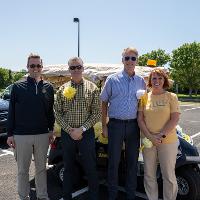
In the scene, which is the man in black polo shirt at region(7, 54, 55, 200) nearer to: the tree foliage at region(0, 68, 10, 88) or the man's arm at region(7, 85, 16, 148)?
the man's arm at region(7, 85, 16, 148)

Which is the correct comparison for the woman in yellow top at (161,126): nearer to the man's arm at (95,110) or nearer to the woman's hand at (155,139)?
the woman's hand at (155,139)

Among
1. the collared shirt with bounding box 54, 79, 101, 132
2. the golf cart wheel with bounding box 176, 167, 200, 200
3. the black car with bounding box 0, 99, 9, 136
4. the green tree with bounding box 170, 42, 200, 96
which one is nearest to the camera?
the collared shirt with bounding box 54, 79, 101, 132

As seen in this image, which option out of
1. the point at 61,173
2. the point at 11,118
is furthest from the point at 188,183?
the point at 11,118

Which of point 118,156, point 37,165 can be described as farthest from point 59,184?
point 118,156

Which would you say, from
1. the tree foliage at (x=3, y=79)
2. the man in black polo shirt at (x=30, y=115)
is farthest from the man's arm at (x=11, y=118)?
the tree foliage at (x=3, y=79)

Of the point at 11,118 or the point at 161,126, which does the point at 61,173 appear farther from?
the point at 161,126

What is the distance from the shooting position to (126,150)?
14.1ft

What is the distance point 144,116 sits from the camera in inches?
161

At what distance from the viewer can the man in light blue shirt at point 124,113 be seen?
412cm

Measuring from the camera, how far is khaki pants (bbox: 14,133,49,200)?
163 inches

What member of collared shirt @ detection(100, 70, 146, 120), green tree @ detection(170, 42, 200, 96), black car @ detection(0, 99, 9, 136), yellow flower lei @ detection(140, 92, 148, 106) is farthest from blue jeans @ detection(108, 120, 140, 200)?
green tree @ detection(170, 42, 200, 96)

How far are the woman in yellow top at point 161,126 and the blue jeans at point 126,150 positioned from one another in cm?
15

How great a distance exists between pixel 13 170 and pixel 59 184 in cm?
133

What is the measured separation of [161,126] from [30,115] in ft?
5.24
